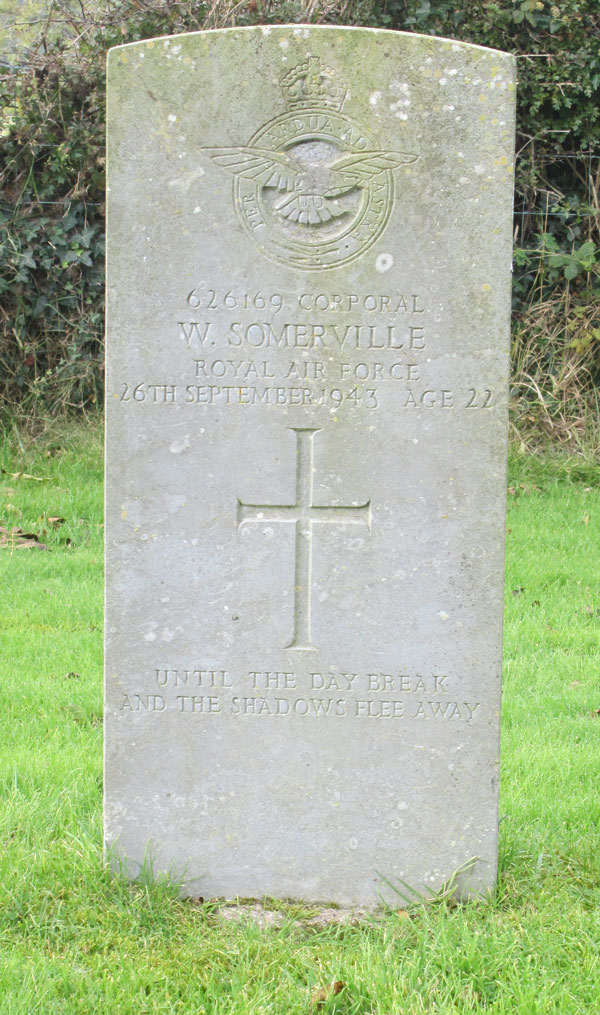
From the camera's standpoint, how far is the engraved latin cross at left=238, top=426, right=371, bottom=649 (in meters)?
3.08

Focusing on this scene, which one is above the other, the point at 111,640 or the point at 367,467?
the point at 367,467

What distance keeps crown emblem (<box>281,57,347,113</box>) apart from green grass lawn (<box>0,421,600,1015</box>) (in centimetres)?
226

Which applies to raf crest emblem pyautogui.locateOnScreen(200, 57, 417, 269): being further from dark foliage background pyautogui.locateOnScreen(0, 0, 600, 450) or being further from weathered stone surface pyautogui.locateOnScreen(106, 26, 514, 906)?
dark foliage background pyautogui.locateOnScreen(0, 0, 600, 450)

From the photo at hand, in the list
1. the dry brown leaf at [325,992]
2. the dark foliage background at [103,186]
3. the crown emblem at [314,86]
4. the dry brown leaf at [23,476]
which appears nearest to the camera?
the dry brown leaf at [325,992]

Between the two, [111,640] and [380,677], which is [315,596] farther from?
[111,640]

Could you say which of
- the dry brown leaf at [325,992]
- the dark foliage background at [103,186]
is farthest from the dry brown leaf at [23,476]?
the dry brown leaf at [325,992]

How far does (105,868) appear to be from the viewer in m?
3.17

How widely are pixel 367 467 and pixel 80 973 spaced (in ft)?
5.03

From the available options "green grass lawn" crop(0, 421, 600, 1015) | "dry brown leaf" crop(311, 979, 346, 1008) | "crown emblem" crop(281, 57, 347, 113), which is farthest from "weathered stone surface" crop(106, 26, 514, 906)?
"dry brown leaf" crop(311, 979, 346, 1008)

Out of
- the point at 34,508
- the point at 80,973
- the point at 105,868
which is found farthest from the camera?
the point at 34,508

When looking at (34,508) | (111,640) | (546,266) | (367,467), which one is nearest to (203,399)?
(367,467)

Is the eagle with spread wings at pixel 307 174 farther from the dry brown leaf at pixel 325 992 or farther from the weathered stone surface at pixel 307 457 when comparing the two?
the dry brown leaf at pixel 325 992

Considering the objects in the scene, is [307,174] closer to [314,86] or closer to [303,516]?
[314,86]

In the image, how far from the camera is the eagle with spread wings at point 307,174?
2955mm
